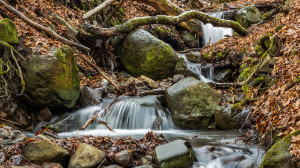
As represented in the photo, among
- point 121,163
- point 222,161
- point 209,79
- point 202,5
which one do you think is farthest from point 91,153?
point 202,5

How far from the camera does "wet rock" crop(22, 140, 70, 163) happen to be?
4.07 m

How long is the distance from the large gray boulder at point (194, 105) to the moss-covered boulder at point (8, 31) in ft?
15.7

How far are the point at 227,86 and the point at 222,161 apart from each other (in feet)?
13.9

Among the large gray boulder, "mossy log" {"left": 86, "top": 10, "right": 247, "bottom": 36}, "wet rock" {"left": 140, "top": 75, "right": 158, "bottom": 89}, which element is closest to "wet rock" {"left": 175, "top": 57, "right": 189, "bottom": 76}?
"wet rock" {"left": 140, "top": 75, "right": 158, "bottom": 89}

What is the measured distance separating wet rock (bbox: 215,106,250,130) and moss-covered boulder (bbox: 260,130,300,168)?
3.40 meters

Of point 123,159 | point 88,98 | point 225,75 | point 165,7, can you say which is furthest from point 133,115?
point 165,7

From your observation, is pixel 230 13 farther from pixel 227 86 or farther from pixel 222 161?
pixel 222 161

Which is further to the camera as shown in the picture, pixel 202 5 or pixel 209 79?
pixel 202 5

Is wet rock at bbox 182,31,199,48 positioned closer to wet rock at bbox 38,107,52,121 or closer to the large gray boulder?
the large gray boulder

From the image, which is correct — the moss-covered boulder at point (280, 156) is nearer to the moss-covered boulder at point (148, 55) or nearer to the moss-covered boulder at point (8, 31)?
the moss-covered boulder at point (8, 31)

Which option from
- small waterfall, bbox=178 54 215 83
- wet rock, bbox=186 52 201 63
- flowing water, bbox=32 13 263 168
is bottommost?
flowing water, bbox=32 13 263 168

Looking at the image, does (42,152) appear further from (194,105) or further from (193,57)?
(193,57)

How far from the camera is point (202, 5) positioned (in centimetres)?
1856

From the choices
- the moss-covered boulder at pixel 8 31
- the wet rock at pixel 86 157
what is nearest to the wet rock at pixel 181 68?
the moss-covered boulder at pixel 8 31
